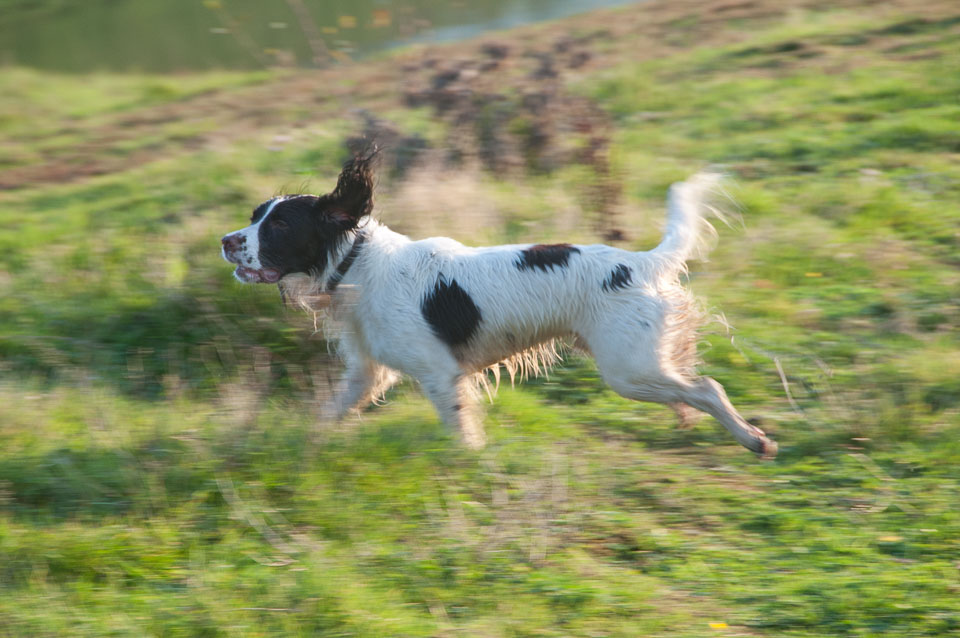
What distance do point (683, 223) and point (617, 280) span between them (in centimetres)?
50

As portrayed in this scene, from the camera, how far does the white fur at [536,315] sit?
4.32 meters

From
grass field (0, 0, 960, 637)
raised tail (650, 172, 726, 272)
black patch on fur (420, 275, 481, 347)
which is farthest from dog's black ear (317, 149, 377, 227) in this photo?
raised tail (650, 172, 726, 272)

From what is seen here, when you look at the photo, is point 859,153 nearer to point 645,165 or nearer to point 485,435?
point 645,165

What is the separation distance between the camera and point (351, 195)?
4.53 metres

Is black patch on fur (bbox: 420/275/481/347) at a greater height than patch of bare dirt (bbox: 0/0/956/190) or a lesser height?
lesser

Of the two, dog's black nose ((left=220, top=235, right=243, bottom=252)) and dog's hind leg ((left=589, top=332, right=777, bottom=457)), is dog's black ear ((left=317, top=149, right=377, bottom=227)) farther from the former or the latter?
dog's hind leg ((left=589, top=332, right=777, bottom=457))

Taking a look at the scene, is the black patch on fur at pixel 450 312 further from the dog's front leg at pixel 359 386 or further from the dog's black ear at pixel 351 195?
the dog's black ear at pixel 351 195

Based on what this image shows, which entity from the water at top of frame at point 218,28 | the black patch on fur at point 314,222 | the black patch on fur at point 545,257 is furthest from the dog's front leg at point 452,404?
the water at top of frame at point 218,28

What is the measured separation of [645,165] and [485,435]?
407 cm

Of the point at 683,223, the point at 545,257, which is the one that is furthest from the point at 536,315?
the point at 683,223

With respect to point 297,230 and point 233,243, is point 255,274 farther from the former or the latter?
point 297,230

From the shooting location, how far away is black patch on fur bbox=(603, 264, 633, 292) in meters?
4.32

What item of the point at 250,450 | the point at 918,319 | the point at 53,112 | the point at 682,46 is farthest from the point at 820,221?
the point at 53,112

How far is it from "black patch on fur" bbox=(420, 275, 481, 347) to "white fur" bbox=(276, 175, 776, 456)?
3 cm
